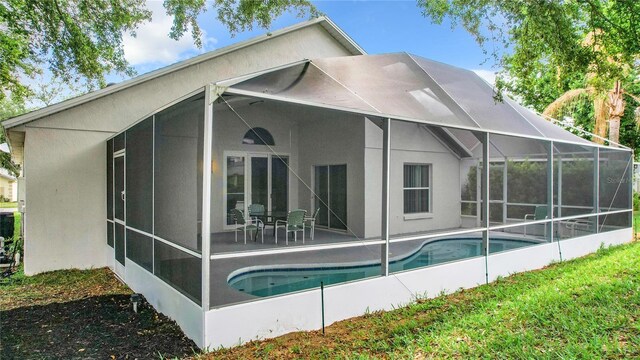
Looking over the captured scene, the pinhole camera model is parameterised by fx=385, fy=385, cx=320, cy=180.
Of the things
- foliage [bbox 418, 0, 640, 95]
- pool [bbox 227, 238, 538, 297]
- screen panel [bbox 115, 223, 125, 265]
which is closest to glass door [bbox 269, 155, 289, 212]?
pool [bbox 227, 238, 538, 297]

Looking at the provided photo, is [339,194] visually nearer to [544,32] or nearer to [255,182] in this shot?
[255,182]

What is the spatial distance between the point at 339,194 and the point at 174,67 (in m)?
5.65

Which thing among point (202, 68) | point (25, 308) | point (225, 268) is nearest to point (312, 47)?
point (202, 68)

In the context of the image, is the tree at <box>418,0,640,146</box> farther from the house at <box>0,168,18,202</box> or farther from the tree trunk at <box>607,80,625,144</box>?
the house at <box>0,168,18,202</box>

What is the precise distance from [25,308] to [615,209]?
13798mm

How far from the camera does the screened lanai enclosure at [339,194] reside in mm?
4574

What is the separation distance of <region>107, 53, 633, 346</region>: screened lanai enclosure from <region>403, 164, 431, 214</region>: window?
5 cm

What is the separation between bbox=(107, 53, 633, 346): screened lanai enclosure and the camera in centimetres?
457

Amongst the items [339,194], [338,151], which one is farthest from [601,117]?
[339,194]

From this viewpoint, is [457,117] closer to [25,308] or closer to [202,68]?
[202,68]

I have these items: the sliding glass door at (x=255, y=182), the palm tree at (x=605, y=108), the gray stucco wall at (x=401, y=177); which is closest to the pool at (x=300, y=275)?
the gray stucco wall at (x=401, y=177)

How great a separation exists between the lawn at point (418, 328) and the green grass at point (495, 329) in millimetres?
11

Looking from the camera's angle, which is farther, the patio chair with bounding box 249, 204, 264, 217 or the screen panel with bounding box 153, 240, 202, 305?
the patio chair with bounding box 249, 204, 264, 217

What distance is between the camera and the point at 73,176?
27.5ft
